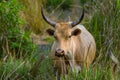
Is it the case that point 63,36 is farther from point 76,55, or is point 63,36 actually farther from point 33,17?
point 33,17

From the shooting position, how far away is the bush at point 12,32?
1445 cm

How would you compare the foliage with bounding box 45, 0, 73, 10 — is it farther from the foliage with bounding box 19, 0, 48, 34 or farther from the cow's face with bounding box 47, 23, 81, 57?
the cow's face with bounding box 47, 23, 81, 57

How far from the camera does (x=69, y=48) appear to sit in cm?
1295

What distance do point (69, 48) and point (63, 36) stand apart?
1.01 feet

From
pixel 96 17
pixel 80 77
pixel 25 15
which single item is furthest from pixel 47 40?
pixel 80 77

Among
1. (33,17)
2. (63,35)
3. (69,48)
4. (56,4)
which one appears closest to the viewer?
(63,35)

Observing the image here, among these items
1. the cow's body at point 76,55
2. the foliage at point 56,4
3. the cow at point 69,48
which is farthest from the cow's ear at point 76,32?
the foliage at point 56,4

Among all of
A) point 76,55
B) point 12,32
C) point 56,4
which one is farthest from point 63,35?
point 56,4

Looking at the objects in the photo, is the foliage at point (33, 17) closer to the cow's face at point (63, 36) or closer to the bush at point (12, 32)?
the bush at point (12, 32)

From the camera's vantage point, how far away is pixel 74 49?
13.4 metres

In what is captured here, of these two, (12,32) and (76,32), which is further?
(12,32)

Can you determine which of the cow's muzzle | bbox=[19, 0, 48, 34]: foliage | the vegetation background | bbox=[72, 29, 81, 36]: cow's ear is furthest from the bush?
bbox=[19, 0, 48, 34]: foliage

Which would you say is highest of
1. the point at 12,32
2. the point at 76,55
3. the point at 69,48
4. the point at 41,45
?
the point at 12,32

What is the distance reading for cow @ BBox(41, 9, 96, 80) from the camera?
12.7m
